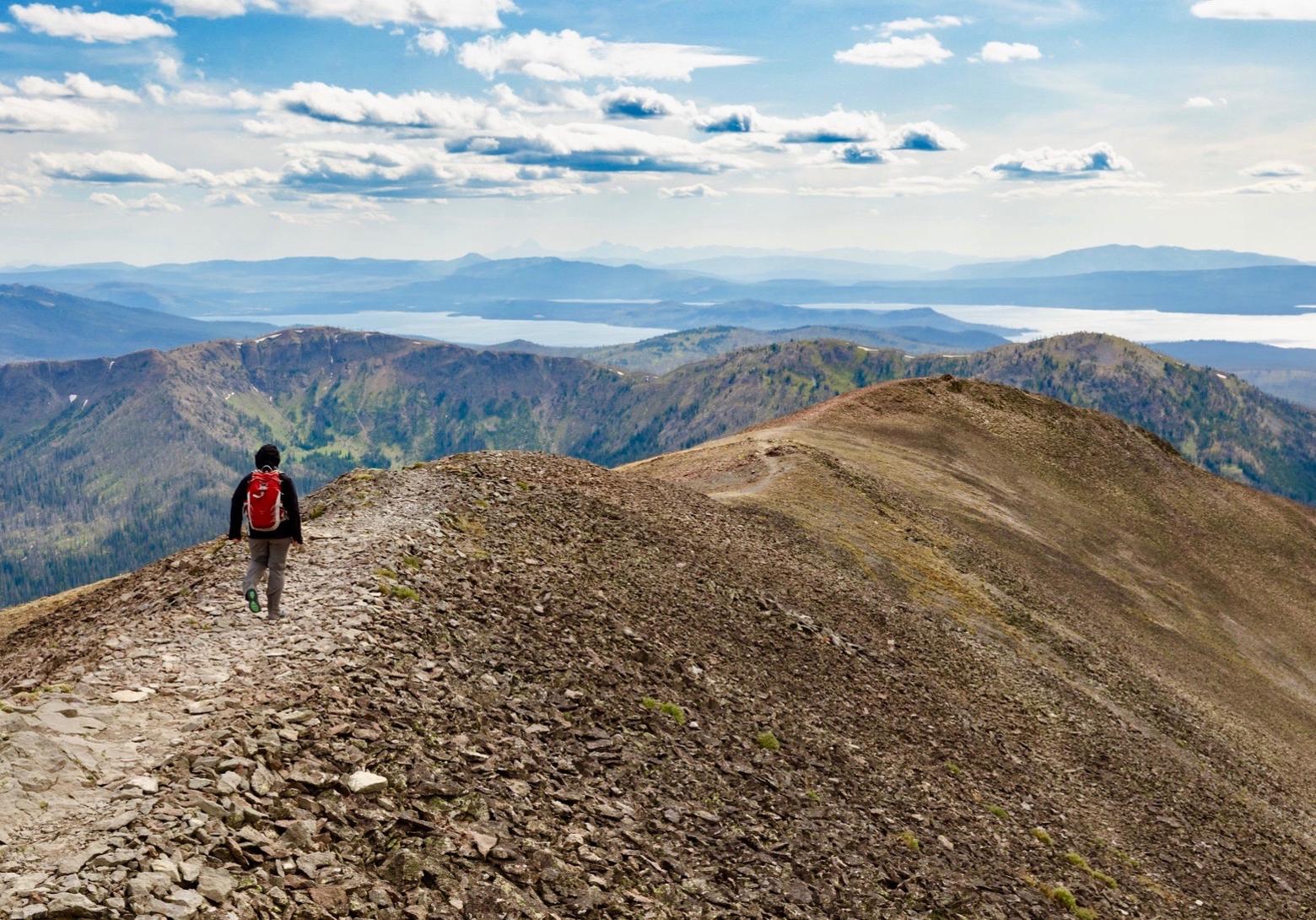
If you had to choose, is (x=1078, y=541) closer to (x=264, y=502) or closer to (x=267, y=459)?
(x=267, y=459)

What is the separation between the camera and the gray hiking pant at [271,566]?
22.2m

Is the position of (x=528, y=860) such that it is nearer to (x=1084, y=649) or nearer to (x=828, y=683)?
(x=828, y=683)

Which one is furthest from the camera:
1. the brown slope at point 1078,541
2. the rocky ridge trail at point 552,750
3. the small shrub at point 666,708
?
the brown slope at point 1078,541

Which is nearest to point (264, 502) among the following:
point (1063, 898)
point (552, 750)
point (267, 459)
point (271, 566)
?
point (267, 459)

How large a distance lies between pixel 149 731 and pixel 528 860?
7130mm

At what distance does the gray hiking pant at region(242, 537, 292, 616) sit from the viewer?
22.2 metres

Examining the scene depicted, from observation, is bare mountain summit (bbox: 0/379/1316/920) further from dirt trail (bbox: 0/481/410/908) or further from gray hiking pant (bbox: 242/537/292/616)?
gray hiking pant (bbox: 242/537/292/616)

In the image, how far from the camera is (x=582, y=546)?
33500 mm

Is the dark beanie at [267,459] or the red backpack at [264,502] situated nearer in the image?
the dark beanie at [267,459]

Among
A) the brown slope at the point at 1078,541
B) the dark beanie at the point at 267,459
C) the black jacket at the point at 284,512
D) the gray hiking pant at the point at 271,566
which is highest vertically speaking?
the dark beanie at the point at 267,459

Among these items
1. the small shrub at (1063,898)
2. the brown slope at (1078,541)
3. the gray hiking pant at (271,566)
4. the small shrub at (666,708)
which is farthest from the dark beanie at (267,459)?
the brown slope at (1078,541)

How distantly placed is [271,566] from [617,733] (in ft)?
30.5

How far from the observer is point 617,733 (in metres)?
21.9

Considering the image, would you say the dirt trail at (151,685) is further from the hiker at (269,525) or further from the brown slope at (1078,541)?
the brown slope at (1078,541)
